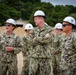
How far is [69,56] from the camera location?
7.50 meters

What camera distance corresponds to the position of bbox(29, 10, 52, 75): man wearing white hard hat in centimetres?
831

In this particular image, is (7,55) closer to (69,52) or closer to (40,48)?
(40,48)

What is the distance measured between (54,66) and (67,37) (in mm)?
4369

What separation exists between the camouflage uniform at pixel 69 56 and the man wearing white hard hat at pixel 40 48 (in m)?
0.81

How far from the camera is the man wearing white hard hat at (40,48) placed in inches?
327

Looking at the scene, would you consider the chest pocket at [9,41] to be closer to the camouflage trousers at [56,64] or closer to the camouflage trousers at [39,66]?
the camouflage trousers at [39,66]

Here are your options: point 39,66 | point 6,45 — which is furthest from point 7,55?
point 39,66

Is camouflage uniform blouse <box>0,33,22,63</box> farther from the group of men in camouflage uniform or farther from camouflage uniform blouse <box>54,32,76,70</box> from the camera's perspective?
camouflage uniform blouse <box>54,32,76,70</box>

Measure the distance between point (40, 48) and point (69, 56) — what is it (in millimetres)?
1100

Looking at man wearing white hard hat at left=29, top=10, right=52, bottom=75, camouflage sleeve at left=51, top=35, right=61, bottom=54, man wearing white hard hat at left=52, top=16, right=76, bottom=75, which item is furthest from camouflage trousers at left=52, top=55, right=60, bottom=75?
man wearing white hard hat at left=52, top=16, right=76, bottom=75

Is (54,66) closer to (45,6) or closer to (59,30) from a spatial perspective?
(59,30)

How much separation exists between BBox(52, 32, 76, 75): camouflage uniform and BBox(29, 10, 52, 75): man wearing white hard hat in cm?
81

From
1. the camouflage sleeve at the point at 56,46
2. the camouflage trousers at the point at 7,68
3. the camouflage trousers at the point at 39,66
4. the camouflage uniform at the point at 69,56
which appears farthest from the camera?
the camouflage sleeve at the point at 56,46

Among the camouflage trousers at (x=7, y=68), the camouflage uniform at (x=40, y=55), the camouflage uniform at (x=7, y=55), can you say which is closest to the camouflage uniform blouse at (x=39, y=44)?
the camouflage uniform at (x=40, y=55)
